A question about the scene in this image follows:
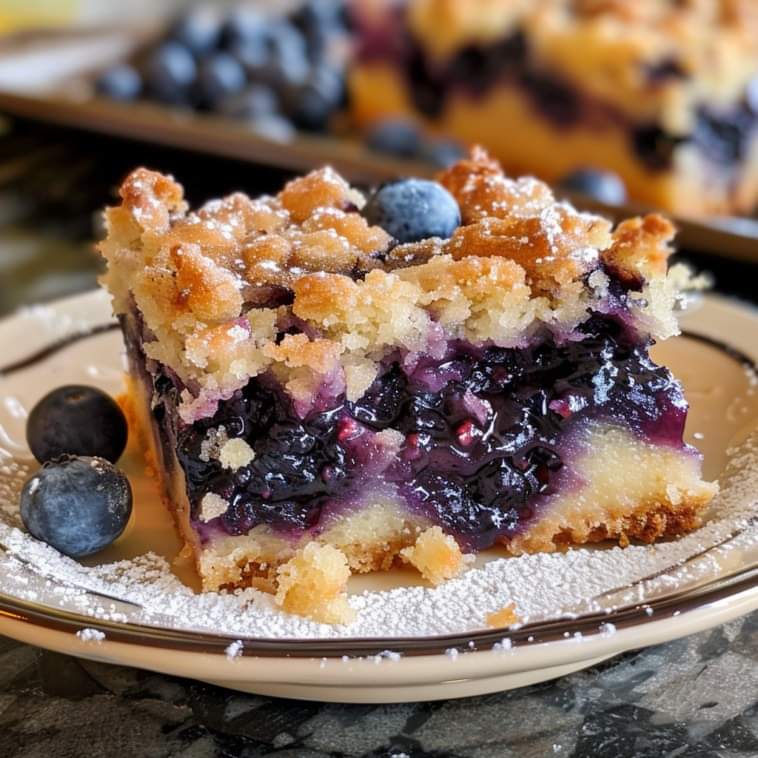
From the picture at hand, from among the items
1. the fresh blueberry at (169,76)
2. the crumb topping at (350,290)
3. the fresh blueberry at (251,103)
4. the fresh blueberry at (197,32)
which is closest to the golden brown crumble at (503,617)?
the crumb topping at (350,290)

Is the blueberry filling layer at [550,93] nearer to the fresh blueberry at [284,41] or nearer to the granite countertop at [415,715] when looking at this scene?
the fresh blueberry at [284,41]

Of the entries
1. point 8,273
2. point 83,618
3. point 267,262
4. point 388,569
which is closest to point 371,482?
point 388,569

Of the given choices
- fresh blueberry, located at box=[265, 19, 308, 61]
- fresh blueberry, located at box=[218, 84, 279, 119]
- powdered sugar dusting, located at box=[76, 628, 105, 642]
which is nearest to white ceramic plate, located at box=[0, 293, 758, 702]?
powdered sugar dusting, located at box=[76, 628, 105, 642]

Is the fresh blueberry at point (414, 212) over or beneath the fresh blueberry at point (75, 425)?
over

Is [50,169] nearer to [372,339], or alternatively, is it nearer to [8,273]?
[8,273]

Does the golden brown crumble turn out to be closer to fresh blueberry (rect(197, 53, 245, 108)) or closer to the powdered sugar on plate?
the powdered sugar on plate
